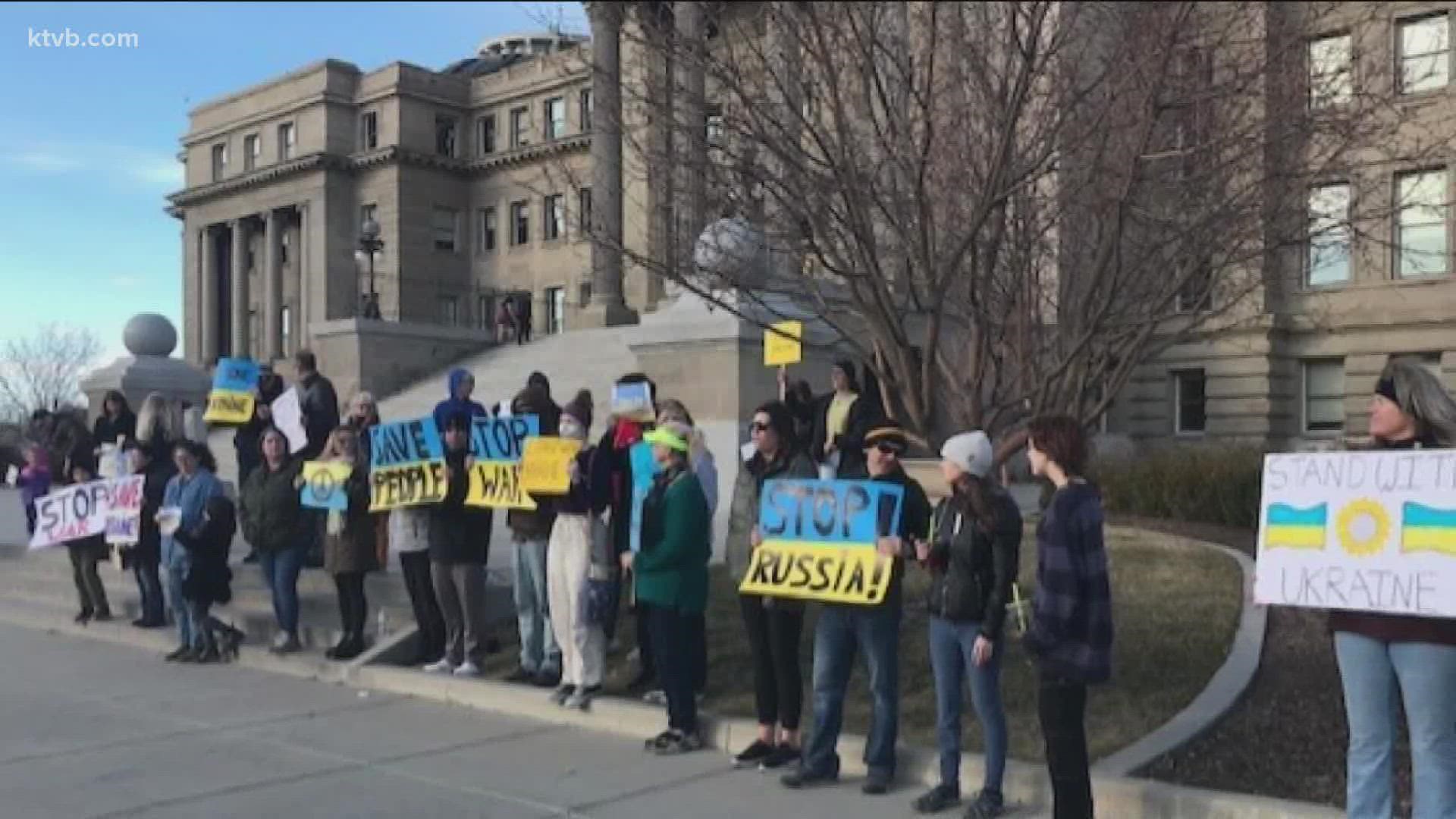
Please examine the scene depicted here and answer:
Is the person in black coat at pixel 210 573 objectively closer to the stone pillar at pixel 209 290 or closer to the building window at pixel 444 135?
the building window at pixel 444 135

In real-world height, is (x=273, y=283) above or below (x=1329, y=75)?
above

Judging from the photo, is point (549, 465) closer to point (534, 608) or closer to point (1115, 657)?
point (534, 608)

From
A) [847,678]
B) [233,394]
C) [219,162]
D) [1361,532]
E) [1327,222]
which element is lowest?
[847,678]

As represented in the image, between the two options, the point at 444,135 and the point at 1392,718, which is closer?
the point at 1392,718

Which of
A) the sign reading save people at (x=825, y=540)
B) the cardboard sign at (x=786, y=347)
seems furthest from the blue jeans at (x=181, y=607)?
the sign reading save people at (x=825, y=540)

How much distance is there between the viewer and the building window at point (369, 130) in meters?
74.9

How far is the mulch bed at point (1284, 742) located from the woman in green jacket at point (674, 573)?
2.69 m

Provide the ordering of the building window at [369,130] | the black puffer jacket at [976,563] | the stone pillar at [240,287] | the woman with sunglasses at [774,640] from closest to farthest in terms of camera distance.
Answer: the black puffer jacket at [976,563], the woman with sunglasses at [774,640], the building window at [369,130], the stone pillar at [240,287]

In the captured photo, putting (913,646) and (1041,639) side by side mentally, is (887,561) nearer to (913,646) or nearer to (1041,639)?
(1041,639)

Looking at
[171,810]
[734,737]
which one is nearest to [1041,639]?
[734,737]

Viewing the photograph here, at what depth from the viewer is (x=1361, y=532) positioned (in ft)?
18.7

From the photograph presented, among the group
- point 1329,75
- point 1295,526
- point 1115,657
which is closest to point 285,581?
point 1115,657

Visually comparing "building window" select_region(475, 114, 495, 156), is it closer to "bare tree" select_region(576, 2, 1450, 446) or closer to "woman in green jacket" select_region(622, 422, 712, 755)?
"bare tree" select_region(576, 2, 1450, 446)

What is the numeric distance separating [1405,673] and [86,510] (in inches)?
471
